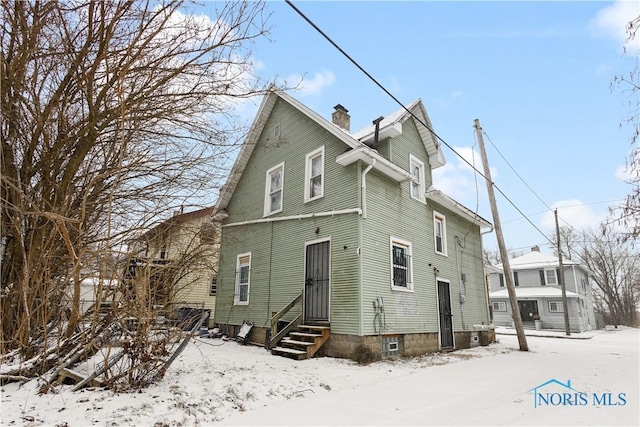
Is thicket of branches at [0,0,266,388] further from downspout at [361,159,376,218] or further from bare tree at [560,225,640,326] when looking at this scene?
bare tree at [560,225,640,326]

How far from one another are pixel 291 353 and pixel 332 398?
10.2 feet

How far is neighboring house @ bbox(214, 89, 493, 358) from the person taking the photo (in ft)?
29.5

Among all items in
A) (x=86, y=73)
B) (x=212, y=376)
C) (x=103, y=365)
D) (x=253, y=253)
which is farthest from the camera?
(x=253, y=253)

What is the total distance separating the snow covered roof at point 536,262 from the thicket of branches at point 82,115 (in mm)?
29791

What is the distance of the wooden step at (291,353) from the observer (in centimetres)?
807

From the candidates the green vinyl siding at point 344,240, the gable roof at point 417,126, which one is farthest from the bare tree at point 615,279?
the gable roof at point 417,126

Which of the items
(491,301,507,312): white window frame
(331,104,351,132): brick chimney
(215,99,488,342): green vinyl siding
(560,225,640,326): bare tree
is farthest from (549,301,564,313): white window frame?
(331,104,351,132): brick chimney

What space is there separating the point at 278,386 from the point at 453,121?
8.82m

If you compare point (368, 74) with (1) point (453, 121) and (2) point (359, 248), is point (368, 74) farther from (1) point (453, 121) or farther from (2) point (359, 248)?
(1) point (453, 121)

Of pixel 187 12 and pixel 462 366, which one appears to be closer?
pixel 187 12

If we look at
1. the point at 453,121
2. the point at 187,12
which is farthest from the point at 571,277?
the point at 187,12

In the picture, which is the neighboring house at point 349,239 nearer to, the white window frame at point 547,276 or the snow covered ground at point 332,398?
the snow covered ground at point 332,398

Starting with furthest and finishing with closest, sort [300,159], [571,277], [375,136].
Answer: [571,277] → [300,159] → [375,136]

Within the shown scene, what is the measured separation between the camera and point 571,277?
88.7 feet
